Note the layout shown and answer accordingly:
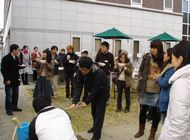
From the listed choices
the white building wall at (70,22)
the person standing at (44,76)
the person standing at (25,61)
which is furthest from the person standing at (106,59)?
the white building wall at (70,22)

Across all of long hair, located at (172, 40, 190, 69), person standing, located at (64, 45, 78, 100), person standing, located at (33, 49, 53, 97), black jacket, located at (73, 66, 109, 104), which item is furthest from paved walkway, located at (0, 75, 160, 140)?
long hair, located at (172, 40, 190, 69)

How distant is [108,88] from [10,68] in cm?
353

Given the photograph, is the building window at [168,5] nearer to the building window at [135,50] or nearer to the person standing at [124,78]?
the building window at [135,50]

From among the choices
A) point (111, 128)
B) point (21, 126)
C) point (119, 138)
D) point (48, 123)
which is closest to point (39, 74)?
point (111, 128)

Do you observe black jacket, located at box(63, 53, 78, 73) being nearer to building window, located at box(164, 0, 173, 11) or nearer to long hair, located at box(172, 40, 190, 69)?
long hair, located at box(172, 40, 190, 69)

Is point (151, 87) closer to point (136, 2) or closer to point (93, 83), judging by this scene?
point (93, 83)

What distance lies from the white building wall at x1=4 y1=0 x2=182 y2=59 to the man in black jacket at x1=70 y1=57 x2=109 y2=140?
1226cm

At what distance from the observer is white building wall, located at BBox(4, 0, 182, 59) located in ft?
62.5

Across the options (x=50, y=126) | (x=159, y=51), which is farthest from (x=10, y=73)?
(x=50, y=126)

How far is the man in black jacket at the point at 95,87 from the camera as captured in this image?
21.0ft

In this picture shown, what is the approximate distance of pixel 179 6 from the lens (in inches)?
1069

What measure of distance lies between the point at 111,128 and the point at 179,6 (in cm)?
2017

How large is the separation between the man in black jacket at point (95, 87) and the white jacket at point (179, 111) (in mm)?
2841

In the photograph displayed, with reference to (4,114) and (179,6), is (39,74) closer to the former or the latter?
(4,114)
